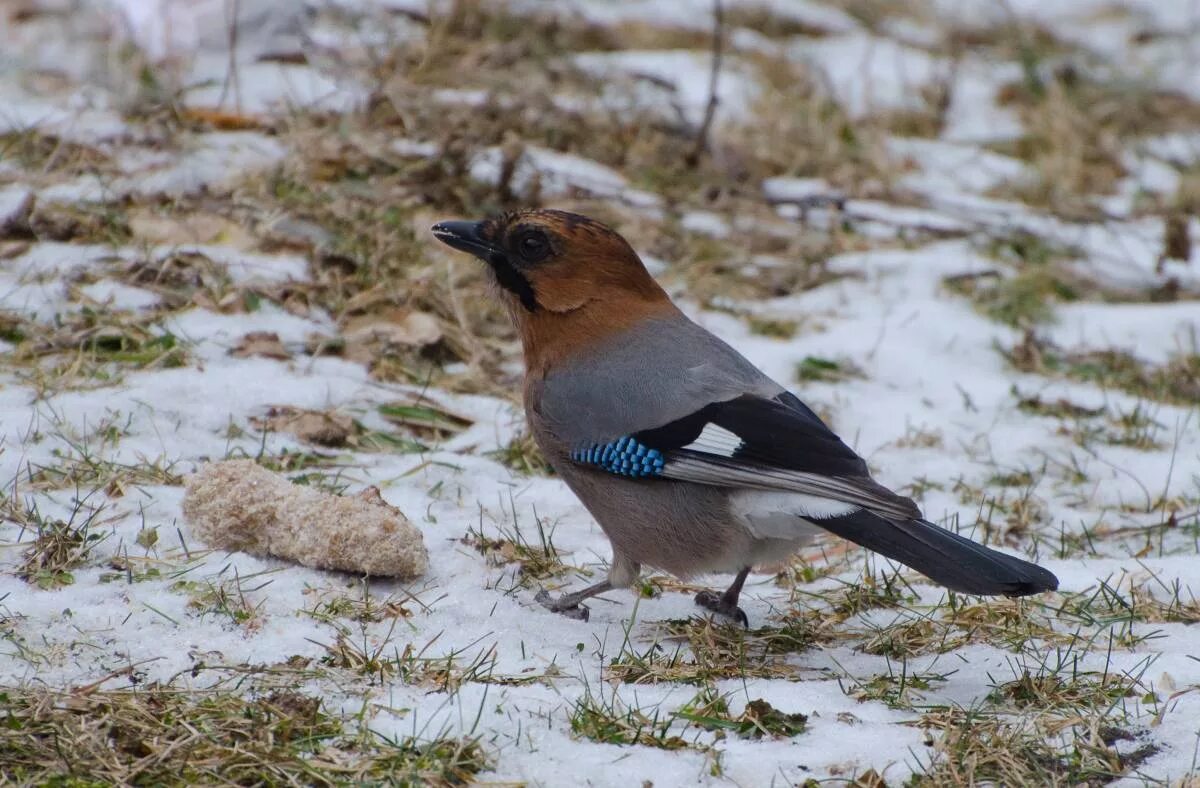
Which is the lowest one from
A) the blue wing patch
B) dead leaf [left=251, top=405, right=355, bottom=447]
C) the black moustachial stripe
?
dead leaf [left=251, top=405, right=355, bottom=447]

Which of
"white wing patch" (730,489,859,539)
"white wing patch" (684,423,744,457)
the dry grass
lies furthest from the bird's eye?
the dry grass

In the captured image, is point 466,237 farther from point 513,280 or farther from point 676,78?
point 676,78

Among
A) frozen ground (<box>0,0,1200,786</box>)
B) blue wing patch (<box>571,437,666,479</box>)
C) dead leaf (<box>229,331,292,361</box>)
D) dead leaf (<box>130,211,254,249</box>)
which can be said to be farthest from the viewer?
dead leaf (<box>130,211,254,249</box>)

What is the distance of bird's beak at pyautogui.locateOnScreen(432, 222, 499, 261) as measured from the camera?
469 cm

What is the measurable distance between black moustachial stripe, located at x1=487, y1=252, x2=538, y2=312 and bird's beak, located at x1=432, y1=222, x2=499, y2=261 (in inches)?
1.3

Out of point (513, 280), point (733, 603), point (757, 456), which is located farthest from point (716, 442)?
point (513, 280)

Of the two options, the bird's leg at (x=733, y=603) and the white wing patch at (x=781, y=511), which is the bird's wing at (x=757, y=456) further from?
the bird's leg at (x=733, y=603)

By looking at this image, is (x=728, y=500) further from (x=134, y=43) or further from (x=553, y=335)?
(x=134, y=43)

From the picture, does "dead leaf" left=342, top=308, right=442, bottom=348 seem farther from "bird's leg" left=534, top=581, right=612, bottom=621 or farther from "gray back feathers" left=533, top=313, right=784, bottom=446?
"bird's leg" left=534, top=581, right=612, bottom=621

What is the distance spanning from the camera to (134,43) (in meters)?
7.83

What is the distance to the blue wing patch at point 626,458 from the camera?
4.05 meters

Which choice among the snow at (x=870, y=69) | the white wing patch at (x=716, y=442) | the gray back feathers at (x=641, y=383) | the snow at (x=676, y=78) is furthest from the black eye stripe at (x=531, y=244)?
the snow at (x=870, y=69)

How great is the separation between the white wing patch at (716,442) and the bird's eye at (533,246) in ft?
3.11

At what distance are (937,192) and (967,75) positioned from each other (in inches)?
94.5
